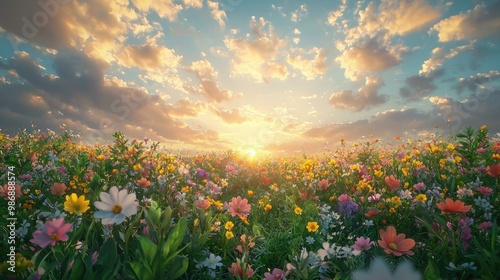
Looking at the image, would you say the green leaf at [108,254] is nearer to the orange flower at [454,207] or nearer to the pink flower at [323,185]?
the orange flower at [454,207]

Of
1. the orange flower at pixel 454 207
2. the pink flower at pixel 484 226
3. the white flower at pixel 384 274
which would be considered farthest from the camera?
the pink flower at pixel 484 226

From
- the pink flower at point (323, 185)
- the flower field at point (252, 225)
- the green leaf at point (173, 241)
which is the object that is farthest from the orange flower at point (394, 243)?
the pink flower at point (323, 185)

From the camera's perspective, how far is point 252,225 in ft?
12.5

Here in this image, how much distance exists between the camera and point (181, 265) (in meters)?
1.86

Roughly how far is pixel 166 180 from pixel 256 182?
2542 mm

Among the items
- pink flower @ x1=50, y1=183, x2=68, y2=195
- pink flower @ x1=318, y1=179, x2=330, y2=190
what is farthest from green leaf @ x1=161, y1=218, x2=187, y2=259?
pink flower @ x1=318, y1=179, x2=330, y2=190

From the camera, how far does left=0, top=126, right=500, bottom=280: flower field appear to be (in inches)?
71.8

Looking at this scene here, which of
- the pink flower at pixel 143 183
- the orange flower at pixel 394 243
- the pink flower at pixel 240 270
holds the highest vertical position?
the pink flower at pixel 143 183

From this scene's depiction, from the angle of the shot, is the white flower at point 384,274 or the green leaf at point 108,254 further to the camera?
the green leaf at point 108,254

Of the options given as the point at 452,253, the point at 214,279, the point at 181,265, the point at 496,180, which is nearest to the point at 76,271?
the point at 181,265

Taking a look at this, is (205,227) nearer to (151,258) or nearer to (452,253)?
(151,258)

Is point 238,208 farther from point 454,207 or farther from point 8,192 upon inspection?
point 8,192

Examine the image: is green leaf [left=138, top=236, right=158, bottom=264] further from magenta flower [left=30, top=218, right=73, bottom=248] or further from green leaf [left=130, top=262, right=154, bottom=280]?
magenta flower [left=30, top=218, right=73, bottom=248]

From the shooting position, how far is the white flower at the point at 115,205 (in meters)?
1.86
